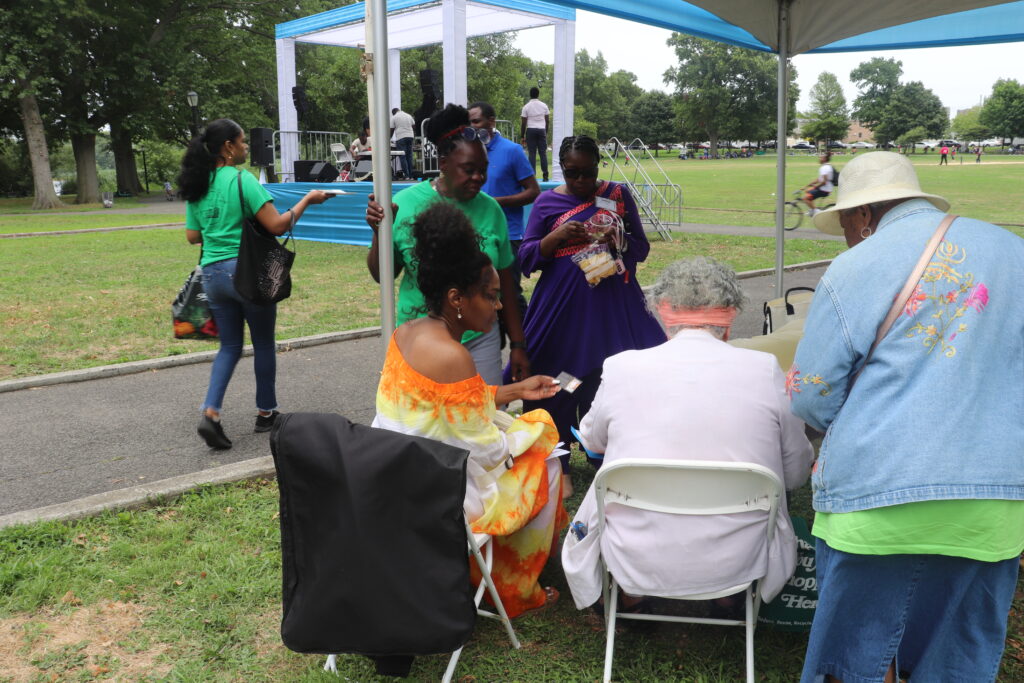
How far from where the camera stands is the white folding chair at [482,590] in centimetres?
246

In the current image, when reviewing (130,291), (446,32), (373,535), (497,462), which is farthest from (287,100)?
(373,535)

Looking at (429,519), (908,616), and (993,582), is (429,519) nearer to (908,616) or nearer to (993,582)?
(908,616)

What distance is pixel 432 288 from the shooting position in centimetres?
281

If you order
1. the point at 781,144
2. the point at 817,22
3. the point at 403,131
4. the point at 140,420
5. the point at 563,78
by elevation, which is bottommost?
the point at 140,420

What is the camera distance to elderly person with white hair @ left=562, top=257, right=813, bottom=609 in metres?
2.27

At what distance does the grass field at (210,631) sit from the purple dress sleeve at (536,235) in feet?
4.75

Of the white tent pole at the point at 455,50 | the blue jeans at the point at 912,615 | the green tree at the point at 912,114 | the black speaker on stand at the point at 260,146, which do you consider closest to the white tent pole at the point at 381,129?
the blue jeans at the point at 912,615

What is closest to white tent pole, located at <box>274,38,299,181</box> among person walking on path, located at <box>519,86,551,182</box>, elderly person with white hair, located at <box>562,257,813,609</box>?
person walking on path, located at <box>519,86,551,182</box>

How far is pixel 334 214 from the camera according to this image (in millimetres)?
15266

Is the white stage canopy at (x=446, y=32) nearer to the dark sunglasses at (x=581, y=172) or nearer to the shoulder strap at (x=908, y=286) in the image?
the dark sunglasses at (x=581, y=172)

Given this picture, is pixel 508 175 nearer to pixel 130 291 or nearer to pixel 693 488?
pixel 693 488

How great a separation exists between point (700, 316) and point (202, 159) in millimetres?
3063

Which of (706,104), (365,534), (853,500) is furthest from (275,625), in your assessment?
(706,104)

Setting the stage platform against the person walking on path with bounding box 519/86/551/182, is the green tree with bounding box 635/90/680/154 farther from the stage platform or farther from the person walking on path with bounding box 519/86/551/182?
the stage platform
